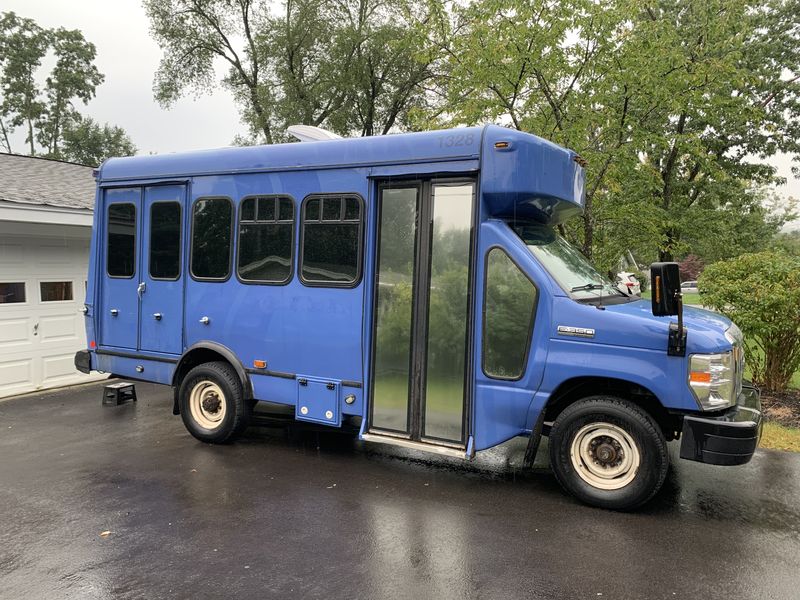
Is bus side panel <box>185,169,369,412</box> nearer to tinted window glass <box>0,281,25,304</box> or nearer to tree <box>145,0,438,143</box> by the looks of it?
tinted window glass <box>0,281,25,304</box>

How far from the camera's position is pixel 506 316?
4.86m

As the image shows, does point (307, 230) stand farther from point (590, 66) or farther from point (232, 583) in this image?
point (590, 66)

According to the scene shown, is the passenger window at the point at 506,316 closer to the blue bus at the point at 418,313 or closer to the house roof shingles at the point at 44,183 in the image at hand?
the blue bus at the point at 418,313

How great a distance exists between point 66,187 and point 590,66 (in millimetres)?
9421

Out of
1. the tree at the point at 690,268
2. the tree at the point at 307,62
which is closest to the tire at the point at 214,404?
the tree at the point at 307,62

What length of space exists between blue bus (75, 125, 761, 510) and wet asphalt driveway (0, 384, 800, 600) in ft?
1.55

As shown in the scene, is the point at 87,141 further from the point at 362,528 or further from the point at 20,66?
the point at 362,528

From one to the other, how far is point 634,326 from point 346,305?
2567mm

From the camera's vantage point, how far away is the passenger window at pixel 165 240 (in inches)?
257

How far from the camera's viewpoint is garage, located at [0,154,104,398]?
8.82m

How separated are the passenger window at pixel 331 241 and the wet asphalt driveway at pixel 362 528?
1906mm

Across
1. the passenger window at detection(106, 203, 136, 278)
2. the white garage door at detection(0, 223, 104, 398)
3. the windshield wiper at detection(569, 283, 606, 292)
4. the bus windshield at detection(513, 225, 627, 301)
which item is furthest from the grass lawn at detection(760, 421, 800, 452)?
the white garage door at detection(0, 223, 104, 398)

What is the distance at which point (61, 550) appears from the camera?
4.04 metres

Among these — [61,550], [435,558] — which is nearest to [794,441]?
[435,558]
